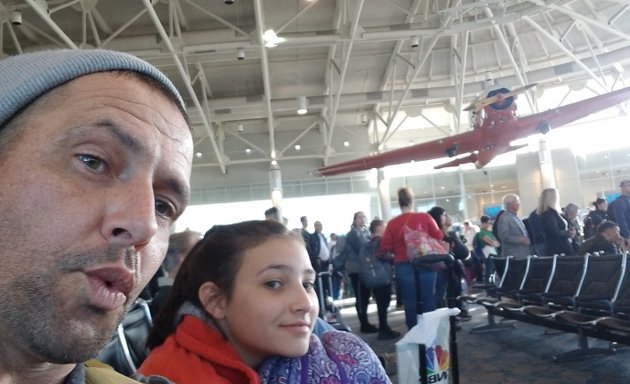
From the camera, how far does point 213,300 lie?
1454mm

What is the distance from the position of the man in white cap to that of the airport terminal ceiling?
8754 millimetres

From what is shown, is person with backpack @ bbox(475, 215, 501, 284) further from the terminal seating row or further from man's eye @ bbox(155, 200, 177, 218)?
man's eye @ bbox(155, 200, 177, 218)

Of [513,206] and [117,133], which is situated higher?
[513,206]

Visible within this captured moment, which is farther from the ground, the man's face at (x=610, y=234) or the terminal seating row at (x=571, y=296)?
the man's face at (x=610, y=234)

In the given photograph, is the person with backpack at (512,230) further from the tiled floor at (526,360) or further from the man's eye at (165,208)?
the man's eye at (165,208)

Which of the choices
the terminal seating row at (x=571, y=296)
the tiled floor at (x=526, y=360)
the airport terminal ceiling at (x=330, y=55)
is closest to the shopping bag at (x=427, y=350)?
the tiled floor at (x=526, y=360)

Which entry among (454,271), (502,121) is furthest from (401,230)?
(502,121)

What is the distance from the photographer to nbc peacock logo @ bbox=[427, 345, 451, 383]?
2.51 meters

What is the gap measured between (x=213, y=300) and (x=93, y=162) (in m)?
0.99

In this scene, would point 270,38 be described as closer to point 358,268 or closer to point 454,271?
point 358,268

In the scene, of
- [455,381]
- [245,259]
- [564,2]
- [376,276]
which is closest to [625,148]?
[564,2]

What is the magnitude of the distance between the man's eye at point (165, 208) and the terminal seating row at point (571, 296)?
3817mm

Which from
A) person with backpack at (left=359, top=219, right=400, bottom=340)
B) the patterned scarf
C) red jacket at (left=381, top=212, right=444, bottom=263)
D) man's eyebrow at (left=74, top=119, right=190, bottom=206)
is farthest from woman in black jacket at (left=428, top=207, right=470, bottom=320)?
man's eyebrow at (left=74, top=119, right=190, bottom=206)

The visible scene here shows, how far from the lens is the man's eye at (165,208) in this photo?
2.19 ft
